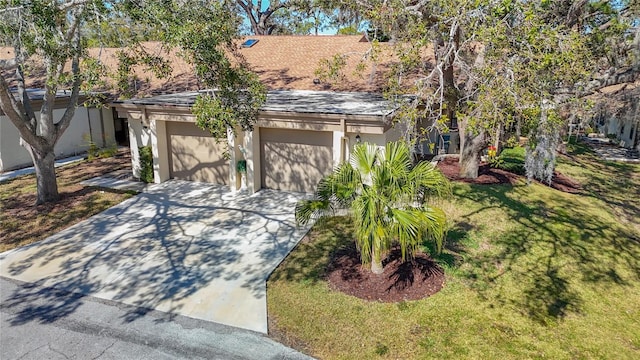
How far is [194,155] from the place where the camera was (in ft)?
46.6

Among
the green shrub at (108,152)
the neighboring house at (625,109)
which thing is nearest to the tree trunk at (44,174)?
the green shrub at (108,152)

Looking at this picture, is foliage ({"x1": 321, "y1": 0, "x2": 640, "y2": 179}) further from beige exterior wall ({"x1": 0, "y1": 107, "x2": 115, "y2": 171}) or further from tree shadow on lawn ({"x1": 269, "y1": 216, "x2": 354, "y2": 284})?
beige exterior wall ({"x1": 0, "y1": 107, "x2": 115, "y2": 171})

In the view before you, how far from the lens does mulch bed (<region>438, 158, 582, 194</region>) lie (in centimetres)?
1398

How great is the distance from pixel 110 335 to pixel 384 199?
16.1ft

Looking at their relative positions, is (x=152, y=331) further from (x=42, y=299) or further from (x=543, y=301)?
(x=543, y=301)

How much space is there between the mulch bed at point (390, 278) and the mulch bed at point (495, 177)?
6176mm

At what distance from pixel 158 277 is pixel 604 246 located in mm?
10145

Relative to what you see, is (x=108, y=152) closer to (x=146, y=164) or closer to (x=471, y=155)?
(x=146, y=164)

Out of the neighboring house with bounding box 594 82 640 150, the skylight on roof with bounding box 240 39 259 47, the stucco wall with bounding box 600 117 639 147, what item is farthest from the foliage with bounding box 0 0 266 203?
the stucco wall with bounding box 600 117 639 147

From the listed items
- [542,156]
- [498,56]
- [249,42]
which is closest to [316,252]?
[498,56]

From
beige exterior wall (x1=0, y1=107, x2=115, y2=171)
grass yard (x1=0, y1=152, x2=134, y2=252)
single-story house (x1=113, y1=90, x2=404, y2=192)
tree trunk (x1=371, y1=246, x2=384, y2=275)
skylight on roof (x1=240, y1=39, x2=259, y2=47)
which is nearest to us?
tree trunk (x1=371, y1=246, x2=384, y2=275)

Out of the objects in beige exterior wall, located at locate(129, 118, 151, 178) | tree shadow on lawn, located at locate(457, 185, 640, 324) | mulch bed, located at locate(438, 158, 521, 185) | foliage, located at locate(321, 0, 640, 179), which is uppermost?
foliage, located at locate(321, 0, 640, 179)

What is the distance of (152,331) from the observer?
6.73 meters

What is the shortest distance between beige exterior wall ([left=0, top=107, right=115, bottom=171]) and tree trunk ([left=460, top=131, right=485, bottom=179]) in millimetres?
15522
